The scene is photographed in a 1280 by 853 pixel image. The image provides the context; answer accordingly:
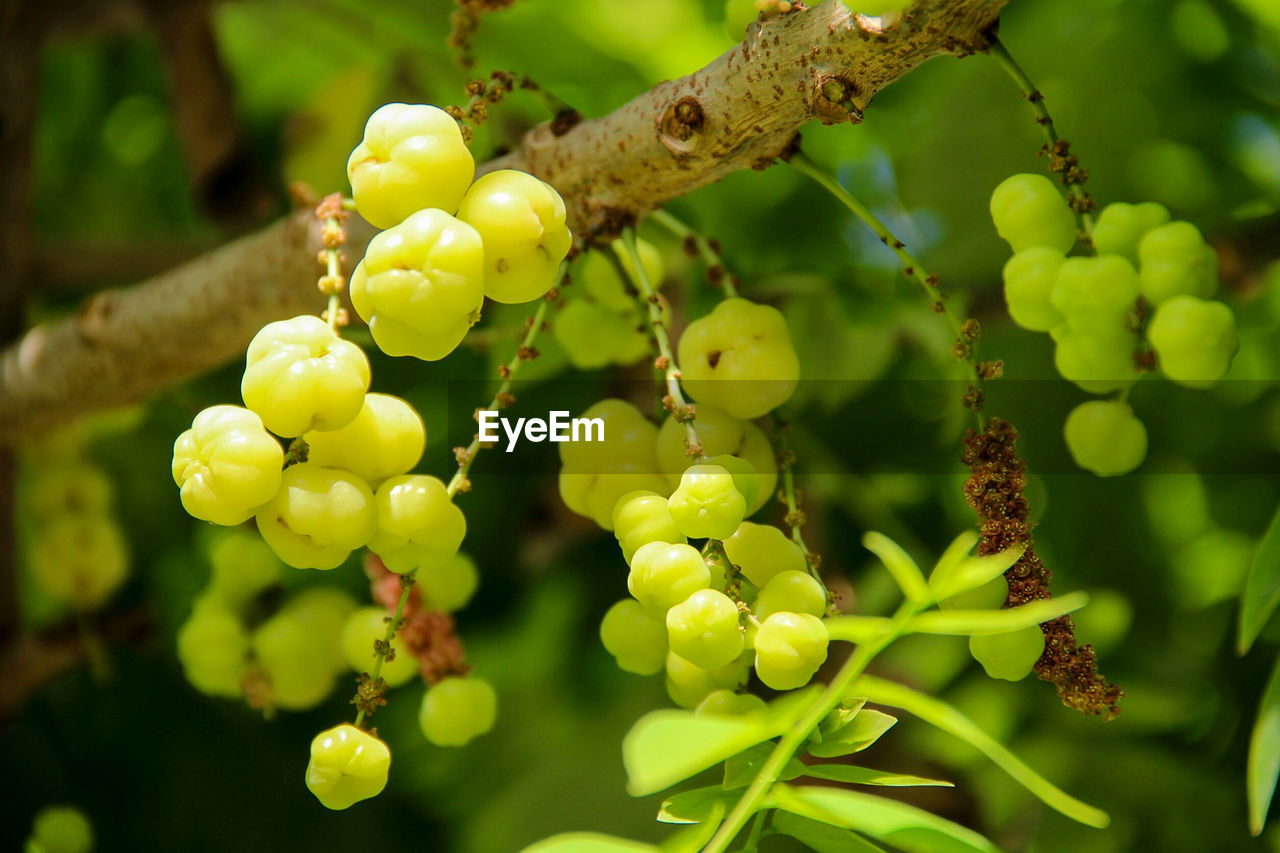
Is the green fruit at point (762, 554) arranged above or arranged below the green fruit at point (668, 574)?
below

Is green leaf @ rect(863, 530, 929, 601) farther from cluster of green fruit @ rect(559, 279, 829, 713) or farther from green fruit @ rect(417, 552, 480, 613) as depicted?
green fruit @ rect(417, 552, 480, 613)

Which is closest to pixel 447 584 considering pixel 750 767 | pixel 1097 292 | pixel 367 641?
pixel 367 641

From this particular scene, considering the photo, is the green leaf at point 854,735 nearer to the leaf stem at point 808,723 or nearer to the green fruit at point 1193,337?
the leaf stem at point 808,723

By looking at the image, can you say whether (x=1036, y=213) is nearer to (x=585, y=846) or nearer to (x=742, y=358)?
(x=742, y=358)

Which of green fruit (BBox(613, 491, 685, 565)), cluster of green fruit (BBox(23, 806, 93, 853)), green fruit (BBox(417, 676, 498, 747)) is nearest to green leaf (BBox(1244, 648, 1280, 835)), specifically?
green fruit (BBox(613, 491, 685, 565))

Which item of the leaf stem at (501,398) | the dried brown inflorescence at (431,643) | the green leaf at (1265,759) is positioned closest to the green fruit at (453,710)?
the dried brown inflorescence at (431,643)

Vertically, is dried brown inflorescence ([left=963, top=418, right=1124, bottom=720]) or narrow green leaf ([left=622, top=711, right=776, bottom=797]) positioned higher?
narrow green leaf ([left=622, top=711, right=776, bottom=797])
